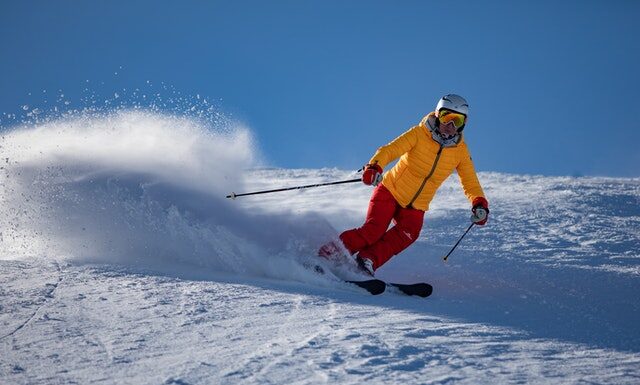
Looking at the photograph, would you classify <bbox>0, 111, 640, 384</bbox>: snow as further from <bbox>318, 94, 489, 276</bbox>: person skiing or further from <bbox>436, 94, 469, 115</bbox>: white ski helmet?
<bbox>436, 94, 469, 115</bbox>: white ski helmet

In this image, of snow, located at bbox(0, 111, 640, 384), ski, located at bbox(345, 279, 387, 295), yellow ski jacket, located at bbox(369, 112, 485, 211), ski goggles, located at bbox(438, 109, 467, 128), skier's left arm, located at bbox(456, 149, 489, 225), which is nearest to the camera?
snow, located at bbox(0, 111, 640, 384)

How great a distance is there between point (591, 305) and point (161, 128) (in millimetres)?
5864

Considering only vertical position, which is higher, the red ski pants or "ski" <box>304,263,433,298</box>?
the red ski pants

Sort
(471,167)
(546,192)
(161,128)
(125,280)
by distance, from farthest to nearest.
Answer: (546,192) → (161,128) → (471,167) → (125,280)

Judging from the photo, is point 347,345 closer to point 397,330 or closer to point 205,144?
point 397,330

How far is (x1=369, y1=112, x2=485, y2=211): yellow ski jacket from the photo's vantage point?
5.49m

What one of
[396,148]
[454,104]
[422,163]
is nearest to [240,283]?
[396,148]

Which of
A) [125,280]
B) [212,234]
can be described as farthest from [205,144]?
[125,280]

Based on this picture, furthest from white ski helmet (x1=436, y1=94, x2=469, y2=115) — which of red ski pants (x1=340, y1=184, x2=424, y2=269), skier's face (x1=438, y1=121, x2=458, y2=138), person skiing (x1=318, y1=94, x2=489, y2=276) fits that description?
red ski pants (x1=340, y1=184, x2=424, y2=269)

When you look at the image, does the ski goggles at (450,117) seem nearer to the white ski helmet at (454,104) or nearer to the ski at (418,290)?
the white ski helmet at (454,104)

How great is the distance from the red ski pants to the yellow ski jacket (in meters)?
→ 0.09

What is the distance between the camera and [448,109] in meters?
5.32

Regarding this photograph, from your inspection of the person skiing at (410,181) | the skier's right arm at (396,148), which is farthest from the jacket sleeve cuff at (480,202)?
the skier's right arm at (396,148)

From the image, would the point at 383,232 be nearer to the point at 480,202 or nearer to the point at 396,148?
the point at 396,148
